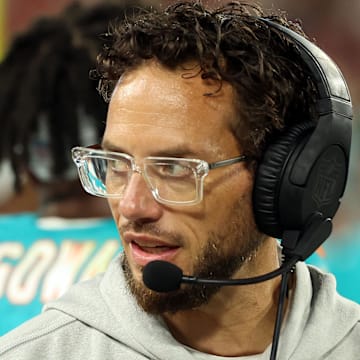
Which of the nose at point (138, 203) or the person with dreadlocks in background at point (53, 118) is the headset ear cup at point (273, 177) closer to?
the nose at point (138, 203)

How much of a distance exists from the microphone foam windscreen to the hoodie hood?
0.57 ft

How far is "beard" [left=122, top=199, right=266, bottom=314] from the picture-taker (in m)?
1.11

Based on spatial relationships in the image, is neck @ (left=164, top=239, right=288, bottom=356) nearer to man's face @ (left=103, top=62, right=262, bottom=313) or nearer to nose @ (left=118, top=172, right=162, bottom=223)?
man's face @ (left=103, top=62, right=262, bottom=313)

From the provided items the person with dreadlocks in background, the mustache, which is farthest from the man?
the person with dreadlocks in background

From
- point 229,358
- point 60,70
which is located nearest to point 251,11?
point 229,358

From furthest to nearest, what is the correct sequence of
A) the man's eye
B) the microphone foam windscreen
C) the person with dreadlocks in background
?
the person with dreadlocks in background → the man's eye → the microphone foam windscreen

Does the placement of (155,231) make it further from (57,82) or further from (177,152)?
(57,82)

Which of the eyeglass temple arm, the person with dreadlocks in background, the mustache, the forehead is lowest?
the person with dreadlocks in background

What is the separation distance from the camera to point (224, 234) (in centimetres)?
113

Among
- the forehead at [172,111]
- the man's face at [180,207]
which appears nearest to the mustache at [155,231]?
the man's face at [180,207]

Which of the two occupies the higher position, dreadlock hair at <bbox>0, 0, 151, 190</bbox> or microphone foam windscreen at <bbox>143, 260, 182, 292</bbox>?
microphone foam windscreen at <bbox>143, 260, 182, 292</bbox>

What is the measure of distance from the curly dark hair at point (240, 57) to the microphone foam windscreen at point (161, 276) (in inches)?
8.3

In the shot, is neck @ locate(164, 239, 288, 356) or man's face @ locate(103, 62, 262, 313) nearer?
man's face @ locate(103, 62, 262, 313)

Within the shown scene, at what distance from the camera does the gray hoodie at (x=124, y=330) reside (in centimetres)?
115
